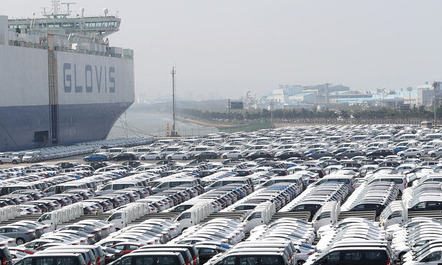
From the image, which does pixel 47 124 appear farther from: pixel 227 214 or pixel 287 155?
pixel 227 214

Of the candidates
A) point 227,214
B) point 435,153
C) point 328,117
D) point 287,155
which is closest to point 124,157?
point 287,155

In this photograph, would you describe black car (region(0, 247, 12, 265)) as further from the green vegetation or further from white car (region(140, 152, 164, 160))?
the green vegetation

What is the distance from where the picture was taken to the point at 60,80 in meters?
64.0

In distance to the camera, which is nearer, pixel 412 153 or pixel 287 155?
pixel 412 153

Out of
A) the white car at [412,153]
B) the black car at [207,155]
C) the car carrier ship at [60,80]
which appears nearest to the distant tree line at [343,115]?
the car carrier ship at [60,80]

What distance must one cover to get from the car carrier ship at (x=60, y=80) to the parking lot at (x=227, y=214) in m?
16.2

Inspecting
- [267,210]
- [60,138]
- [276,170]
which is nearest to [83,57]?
[60,138]

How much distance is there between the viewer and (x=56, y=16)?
79.2m

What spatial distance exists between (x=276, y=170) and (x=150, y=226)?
1632cm

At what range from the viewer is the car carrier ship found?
57.1m

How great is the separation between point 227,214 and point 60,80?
4349 cm

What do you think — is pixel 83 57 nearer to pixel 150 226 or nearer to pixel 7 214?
pixel 7 214

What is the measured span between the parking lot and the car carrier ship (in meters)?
16.2

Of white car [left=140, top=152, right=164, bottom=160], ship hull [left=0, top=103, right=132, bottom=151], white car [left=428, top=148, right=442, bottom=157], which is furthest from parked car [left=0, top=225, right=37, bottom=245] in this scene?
ship hull [left=0, top=103, right=132, bottom=151]
